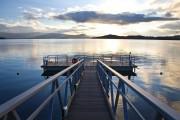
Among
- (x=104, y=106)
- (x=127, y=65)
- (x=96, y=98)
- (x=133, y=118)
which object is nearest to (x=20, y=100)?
(x=104, y=106)

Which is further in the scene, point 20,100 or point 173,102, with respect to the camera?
point 173,102

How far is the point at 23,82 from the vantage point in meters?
31.4

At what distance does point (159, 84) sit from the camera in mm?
32281

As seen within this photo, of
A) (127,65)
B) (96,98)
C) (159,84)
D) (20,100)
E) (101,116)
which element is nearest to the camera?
(20,100)

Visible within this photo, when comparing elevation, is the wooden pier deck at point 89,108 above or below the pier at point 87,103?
below

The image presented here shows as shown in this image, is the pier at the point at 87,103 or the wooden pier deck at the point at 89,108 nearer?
the pier at the point at 87,103

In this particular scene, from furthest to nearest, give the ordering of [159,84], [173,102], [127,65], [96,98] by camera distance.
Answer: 1. [159,84]
2. [127,65]
3. [173,102]
4. [96,98]

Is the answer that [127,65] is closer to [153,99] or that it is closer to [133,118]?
[133,118]

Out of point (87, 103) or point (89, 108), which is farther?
point (87, 103)

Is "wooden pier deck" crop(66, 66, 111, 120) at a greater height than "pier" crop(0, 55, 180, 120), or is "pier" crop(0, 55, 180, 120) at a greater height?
"pier" crop(0, 55, 180, 120)

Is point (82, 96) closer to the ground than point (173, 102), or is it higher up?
higher up

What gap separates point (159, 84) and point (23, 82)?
17.1 m

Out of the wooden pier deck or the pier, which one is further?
the wooden pier deck

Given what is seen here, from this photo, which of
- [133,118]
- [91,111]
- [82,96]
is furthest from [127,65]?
[91,111]
